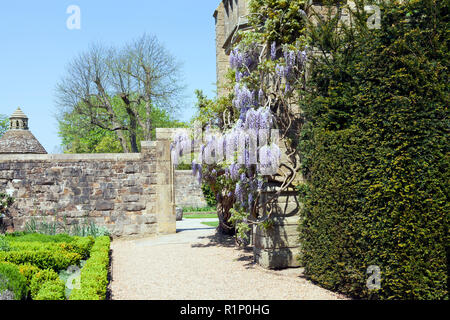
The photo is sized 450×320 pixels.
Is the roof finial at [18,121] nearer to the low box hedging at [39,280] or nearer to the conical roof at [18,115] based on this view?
the conical roof at [18,115]

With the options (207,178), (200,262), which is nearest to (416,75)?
(200,262)

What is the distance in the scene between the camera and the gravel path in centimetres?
585

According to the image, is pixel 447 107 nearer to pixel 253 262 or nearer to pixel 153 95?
pixel 253 262

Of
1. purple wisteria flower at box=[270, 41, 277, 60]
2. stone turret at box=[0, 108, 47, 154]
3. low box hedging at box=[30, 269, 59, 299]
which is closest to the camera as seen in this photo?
low box hedging at box=[30, 269, 59, 299]

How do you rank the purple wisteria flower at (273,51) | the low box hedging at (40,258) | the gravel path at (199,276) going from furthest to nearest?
the purple wisteria flower at (273,51) < the low box hedging at (40,258) < the gravel path at (199,276)

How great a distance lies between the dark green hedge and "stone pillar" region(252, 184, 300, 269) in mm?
1454

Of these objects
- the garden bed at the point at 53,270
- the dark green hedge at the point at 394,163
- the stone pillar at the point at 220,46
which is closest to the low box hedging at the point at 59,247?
the garden bed at the point at 53,270

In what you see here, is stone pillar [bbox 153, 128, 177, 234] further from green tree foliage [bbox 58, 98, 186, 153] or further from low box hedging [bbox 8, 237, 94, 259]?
green tree foliage [bbox 58, 98, 186, 153]

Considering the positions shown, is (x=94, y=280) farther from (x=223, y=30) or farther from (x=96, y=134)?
(x=96, y=134)

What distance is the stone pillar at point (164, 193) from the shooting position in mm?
12000

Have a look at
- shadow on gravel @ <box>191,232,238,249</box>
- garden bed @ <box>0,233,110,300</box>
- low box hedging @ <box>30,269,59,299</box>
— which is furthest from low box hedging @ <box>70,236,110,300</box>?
shadow on gravel @ <box>191,232,238,249</box>

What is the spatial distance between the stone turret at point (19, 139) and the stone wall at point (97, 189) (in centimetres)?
663

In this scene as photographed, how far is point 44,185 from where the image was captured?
11.5 meters
